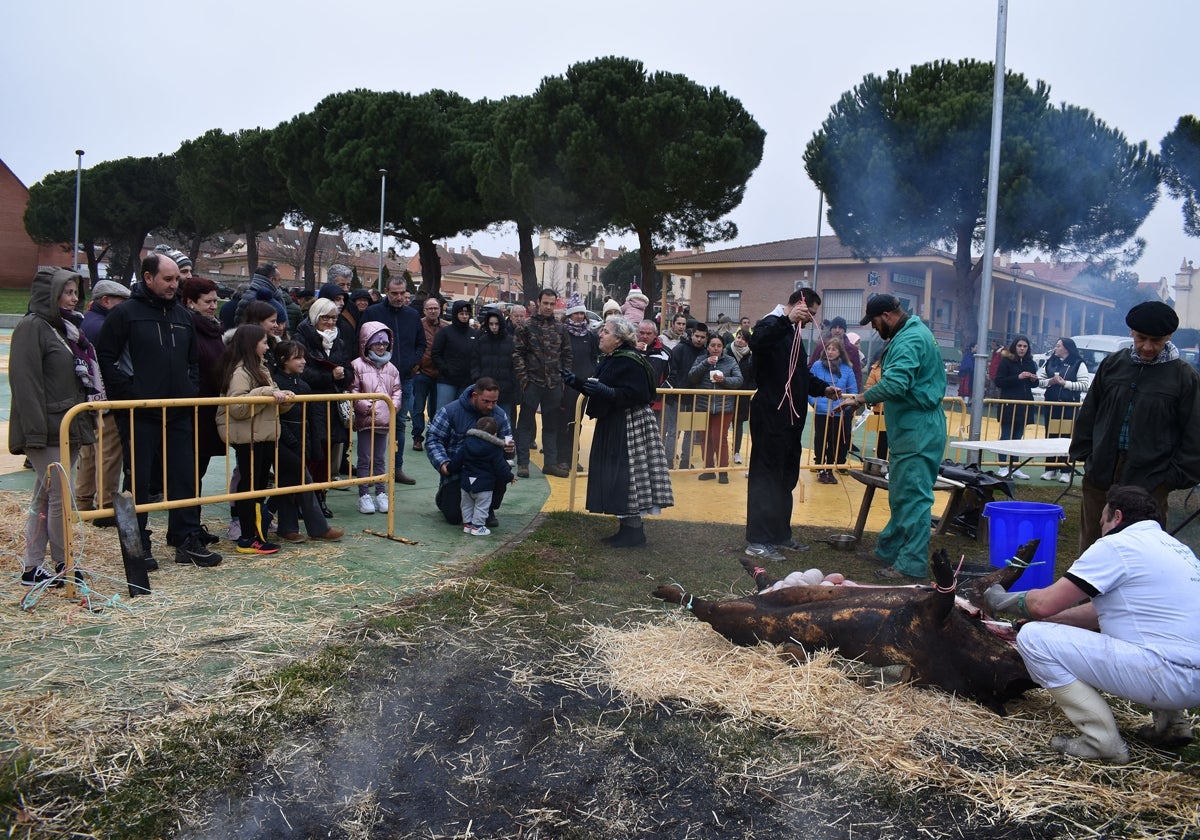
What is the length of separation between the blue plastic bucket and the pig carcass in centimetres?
192

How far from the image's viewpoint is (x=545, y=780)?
344 centimetres

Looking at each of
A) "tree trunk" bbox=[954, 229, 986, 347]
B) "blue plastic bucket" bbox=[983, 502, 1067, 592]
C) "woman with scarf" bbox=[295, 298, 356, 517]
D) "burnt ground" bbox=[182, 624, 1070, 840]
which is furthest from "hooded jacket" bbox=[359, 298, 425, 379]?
"tree trunk" bbox=[954, 229, 986, 347]

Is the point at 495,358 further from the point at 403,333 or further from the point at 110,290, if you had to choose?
the point at 110,290

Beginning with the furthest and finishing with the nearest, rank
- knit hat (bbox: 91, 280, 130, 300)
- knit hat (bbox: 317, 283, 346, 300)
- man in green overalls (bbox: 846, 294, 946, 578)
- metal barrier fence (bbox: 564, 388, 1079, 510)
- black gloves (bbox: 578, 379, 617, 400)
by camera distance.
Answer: metal barrier fence (bbox: 564, 388, 1079, 510) → knit hat (bbox: 317, 283, 346, 300) → knit hat (bbox: 91, 280, 130, 300) → black gloves (bbox: 578, 379, 617, 400) → man in green overalls (bbox: 846, 294, 946, 578)

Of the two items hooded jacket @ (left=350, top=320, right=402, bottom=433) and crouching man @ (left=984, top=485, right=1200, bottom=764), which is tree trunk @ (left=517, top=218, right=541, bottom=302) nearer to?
hooded jacket @ (left=350, top=320, right=402, bottom=433)

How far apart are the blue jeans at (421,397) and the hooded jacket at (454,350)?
495 millimetres

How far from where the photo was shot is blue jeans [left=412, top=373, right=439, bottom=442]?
1055 cm

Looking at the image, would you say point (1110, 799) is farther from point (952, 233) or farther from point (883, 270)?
point (883, 270)

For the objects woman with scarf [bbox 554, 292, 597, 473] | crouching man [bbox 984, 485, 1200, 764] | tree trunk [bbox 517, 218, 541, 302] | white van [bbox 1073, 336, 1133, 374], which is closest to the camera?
crouching man [bbox 984, 485, 1200, 764]

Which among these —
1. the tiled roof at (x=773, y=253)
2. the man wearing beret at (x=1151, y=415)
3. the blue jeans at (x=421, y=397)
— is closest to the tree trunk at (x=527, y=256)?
the tiled roof at (x=773, y=253)

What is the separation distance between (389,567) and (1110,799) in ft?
14.5

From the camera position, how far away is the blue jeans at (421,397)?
→ 10.5m

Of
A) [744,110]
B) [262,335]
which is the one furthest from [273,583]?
[744,110]

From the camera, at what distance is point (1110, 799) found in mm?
3396
